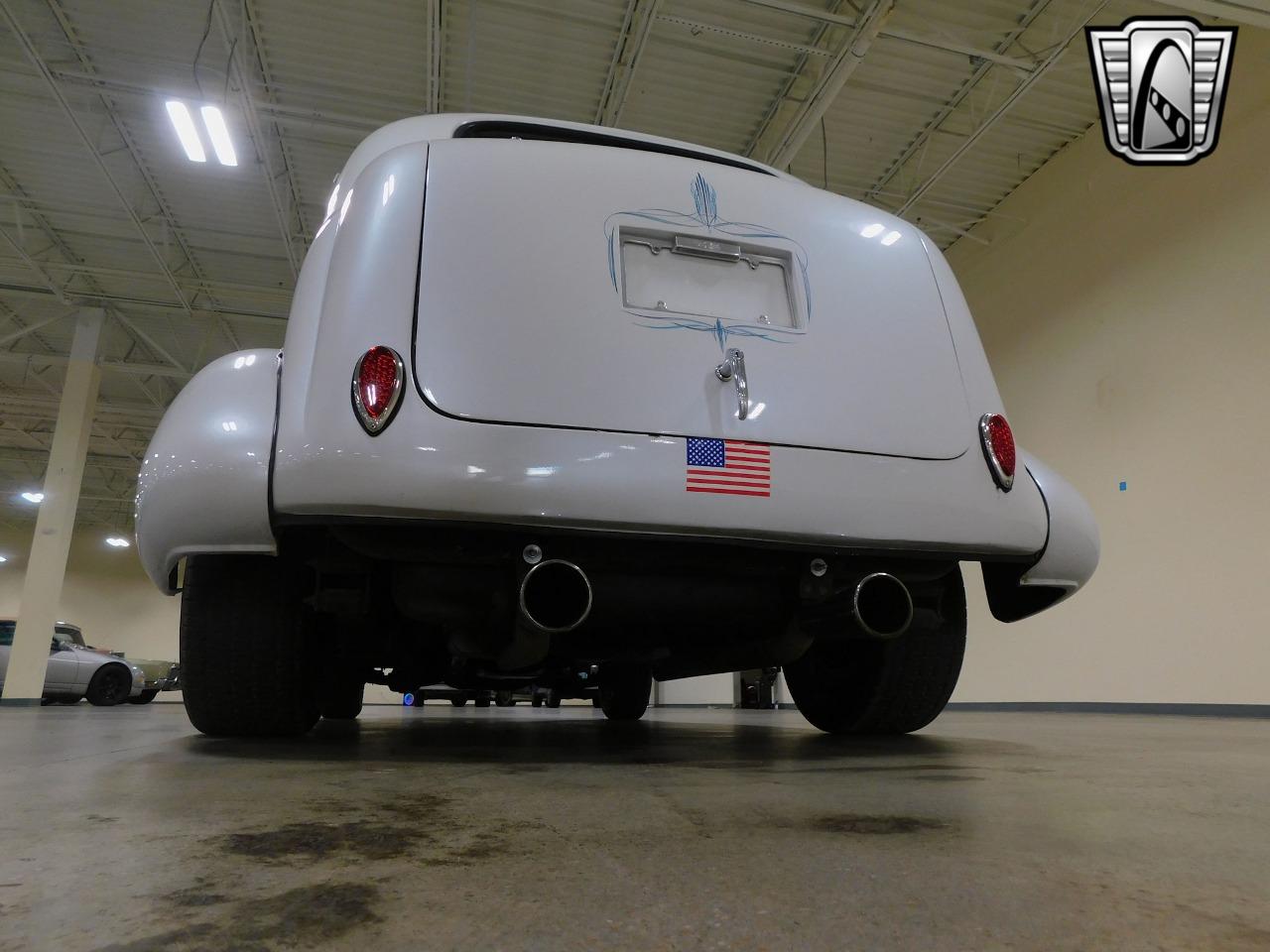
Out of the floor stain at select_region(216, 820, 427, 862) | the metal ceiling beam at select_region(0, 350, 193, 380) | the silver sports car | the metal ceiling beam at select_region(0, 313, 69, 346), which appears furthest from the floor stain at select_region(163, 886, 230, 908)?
the metal ceiling beam at select_region(0, 350, 193, 380)

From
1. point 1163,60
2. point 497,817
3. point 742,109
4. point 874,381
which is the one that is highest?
point 742,109

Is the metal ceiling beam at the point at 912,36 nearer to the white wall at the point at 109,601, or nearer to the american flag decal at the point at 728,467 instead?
the american flag decal at the point at 728,467

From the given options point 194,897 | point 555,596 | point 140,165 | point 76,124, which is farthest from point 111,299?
point 194,897

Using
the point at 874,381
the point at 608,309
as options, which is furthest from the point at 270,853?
the point at 874,381

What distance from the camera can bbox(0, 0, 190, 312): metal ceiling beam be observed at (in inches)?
313

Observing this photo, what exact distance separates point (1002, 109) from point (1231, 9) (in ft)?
8.49

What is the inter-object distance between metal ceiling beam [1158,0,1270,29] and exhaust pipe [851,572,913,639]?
19.9 ft

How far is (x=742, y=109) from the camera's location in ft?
30.8

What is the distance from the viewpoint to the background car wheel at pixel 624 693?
485 centimetres

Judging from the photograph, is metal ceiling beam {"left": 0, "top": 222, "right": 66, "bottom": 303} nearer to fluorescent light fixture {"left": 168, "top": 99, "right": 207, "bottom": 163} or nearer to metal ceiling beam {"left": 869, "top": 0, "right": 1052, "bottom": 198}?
fluorescent light fixture {"left": 168, "top": 99, "right": 207, "bottom": 163}

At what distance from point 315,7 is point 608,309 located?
25.8 feet

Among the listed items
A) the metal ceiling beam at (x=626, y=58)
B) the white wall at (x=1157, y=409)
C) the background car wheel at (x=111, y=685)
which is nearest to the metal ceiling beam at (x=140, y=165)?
the metal ceiling beam at (x=626, y=58)

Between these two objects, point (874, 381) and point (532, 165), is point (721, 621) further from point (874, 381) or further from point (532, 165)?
point (532, 165)

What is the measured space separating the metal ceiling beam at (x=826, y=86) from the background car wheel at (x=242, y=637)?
7.08m
